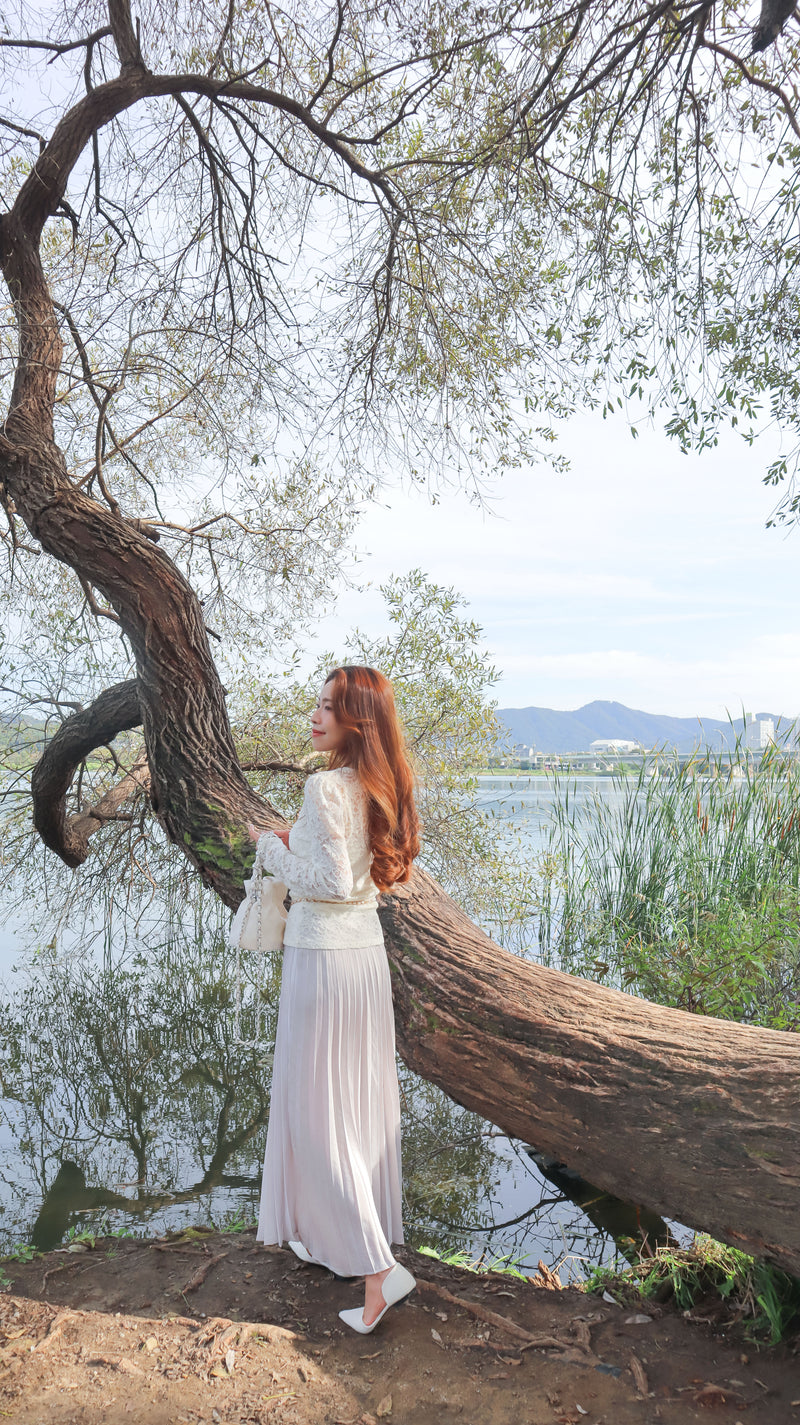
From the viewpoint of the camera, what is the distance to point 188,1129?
4.81m

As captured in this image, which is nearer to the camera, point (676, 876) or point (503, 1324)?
point (503, 1324)

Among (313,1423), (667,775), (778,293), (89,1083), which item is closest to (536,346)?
(778,293)

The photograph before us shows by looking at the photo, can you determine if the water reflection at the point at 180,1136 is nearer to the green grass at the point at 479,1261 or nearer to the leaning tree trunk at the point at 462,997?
the green grass at the point at 479,1261

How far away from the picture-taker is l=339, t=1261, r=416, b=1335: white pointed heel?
243 cm

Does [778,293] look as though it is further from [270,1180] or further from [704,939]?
[270,1180]

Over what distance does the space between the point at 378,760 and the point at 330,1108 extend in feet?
3.11

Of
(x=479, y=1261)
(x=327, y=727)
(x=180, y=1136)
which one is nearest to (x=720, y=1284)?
(x=479, y=1261)

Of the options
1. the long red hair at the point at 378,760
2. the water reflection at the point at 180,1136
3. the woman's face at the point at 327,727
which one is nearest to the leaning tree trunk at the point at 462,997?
the long red hair at the point at 378,760

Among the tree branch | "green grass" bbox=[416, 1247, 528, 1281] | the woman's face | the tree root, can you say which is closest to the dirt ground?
the tree root

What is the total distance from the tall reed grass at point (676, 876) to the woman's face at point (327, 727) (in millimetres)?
2825

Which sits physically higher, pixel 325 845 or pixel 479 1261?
pixel 325 845

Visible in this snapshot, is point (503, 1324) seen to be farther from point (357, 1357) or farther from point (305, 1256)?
point (305, 1256)

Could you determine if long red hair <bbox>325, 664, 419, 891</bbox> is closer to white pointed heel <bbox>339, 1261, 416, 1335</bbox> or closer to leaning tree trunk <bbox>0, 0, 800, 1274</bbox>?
leaning tree trunk <bbox>0, 0, 800, 1274</bbox>

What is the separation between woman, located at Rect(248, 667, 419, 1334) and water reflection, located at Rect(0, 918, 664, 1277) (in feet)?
4.23
